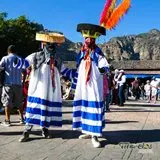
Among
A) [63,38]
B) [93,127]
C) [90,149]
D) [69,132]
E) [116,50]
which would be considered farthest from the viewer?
[116,50]

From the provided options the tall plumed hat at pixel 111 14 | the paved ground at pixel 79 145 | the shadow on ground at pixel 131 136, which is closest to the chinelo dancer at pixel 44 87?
the paved ground at pixel 79 145

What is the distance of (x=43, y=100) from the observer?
27.0ft

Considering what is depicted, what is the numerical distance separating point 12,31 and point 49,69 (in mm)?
36683

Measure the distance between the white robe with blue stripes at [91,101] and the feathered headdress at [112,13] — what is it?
23.7 inches

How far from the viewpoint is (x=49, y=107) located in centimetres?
829

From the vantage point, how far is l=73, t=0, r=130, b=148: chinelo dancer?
26.1 feet

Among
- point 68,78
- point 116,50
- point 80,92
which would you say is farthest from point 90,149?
point 116,50

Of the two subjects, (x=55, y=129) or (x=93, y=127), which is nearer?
(x=93, y=127)

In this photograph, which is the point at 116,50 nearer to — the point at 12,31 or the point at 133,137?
the point at 12,31

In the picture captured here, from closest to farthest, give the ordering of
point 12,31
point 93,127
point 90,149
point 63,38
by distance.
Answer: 1. point 90,149
2. point 93,127
3. point 63,38
4. point 12,31

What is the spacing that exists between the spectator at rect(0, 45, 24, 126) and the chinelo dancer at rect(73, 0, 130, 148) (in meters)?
2.17

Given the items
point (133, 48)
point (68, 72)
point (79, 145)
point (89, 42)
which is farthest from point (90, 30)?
point (133, 48)

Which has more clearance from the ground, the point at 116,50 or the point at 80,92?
the point at 116,50

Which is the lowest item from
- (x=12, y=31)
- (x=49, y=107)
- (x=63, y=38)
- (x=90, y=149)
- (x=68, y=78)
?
(x=90, y=149)
